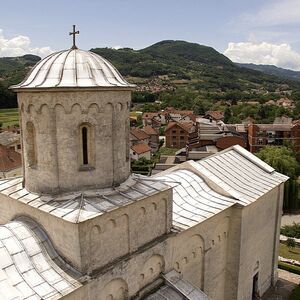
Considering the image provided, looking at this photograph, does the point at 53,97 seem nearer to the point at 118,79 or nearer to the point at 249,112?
the point at 118,79

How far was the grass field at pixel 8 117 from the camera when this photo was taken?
87244mm

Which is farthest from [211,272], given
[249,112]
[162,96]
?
[162,96]

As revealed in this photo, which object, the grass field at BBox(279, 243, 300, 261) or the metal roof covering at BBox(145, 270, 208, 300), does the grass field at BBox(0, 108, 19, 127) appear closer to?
the grass field at BBox(279, 243, 300, 261)

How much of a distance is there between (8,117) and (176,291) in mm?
94627

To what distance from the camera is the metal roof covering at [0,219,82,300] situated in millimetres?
9047

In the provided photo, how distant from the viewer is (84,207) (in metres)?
10.3

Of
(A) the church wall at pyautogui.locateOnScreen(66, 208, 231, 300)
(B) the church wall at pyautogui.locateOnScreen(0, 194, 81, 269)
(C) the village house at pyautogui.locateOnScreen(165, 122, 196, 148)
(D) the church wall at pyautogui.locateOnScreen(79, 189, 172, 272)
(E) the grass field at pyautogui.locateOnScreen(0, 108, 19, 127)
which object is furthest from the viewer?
(E) the grass field at pyautogui.locateOnScreen(0, 108, 19, 127)

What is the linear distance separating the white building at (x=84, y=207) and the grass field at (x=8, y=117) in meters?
79.9

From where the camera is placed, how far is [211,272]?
51.9 feet

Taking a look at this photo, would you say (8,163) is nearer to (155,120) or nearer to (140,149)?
(140,149)

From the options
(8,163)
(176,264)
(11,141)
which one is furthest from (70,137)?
(11,141)

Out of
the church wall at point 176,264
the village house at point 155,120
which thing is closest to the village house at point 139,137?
the village house at point 155,120

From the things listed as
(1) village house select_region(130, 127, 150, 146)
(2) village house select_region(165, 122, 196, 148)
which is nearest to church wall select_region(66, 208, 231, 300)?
(1) village house select_region(130, 127, 150, 146)

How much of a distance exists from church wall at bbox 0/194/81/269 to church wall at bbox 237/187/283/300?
9.31 metres
